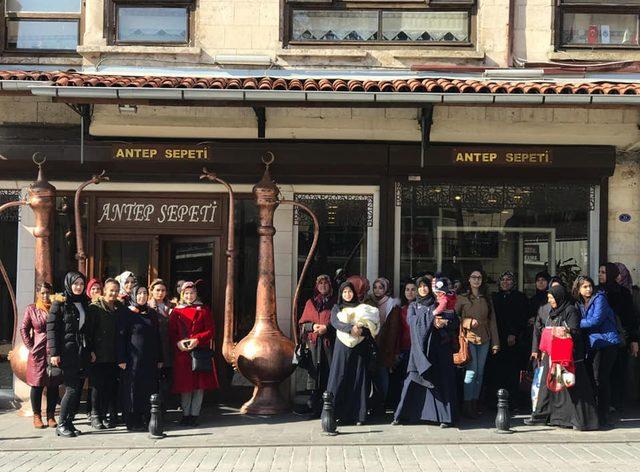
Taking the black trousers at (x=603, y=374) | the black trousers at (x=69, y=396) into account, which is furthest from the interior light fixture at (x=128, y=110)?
the black trousers at (x=603, y=374)

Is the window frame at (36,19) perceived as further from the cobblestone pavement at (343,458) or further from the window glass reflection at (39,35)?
the cobblestone pavement at (343,458)

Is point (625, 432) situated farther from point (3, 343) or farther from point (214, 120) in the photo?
point (3, 343)

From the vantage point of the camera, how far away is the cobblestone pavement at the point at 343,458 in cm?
736

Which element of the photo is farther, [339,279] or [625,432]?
[339,279]

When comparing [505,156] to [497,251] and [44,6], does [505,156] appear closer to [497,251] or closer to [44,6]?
[497,251]

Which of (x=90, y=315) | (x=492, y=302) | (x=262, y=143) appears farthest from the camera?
(x=262, y=143)

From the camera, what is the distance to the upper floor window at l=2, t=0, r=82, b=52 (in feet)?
36.8

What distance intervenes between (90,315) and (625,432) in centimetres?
636

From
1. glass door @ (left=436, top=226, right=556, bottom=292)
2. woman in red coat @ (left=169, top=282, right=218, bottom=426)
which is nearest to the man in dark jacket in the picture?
woman in red coat @ (left=169, top=282, right=218, bottom=426)

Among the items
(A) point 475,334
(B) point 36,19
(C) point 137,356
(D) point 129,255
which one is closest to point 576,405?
(A) point 475,334

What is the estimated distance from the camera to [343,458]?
25.3 ft

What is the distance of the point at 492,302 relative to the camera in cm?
988

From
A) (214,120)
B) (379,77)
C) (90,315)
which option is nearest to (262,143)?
(214,120)

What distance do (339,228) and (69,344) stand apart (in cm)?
409
